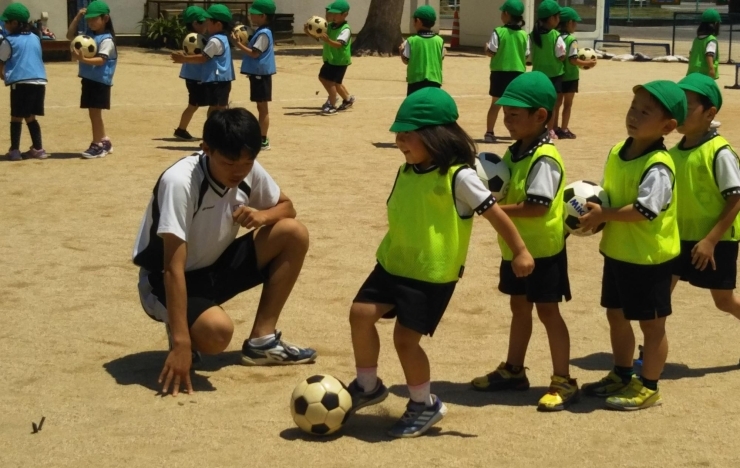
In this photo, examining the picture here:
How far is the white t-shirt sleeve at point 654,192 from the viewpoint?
5.05m

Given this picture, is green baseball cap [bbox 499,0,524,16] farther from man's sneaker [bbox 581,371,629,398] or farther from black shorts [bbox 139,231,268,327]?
man's sneaker [bbox 581,371,629,398]

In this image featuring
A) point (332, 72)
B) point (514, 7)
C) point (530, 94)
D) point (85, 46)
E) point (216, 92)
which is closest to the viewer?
point (530, 94)

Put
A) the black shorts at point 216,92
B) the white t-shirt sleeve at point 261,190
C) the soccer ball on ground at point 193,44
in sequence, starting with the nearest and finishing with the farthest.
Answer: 1. the white t-shirt sleeve at point 261,190
2. the soccer ball on ground at point 193,44
3. the black shorts at point 216,92

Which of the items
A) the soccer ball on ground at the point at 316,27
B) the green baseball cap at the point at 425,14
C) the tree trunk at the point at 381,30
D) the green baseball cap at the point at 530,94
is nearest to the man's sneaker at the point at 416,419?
the green baseball cap at the point at 530,94

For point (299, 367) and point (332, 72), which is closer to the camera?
point (299, 367)

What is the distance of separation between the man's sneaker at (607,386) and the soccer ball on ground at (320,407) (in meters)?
1.31

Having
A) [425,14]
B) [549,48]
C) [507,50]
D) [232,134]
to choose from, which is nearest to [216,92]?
[425,14]

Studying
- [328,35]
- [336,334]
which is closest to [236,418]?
[336,334]

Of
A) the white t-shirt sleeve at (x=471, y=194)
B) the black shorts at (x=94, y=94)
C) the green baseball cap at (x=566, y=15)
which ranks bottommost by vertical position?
the black shorts at (x=94, y=94)

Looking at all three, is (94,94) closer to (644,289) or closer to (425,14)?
(425,14)

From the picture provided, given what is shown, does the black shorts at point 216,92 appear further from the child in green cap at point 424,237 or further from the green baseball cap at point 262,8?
the child in green cap at point 424,237

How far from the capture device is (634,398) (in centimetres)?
531

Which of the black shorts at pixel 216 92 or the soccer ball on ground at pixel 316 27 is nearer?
the black shorts at pixel 216 92

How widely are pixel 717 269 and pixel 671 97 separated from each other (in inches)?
44.7
